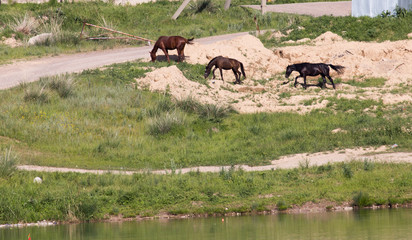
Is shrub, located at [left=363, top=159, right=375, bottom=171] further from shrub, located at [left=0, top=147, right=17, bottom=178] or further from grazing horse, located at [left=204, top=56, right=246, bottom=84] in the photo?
grazing horse, located at [left=204, top=56, right=246, bottom=84]

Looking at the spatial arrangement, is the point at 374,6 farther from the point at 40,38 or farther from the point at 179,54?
the point at 40,38

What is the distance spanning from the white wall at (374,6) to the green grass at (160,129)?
1468 cm

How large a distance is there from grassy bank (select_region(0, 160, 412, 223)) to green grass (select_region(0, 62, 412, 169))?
2.94 meters

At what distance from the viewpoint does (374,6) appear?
139ft

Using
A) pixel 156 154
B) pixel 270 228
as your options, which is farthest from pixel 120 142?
pixel 270 228

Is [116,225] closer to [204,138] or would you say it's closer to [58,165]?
[58,165]

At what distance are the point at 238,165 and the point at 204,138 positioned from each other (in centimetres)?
359

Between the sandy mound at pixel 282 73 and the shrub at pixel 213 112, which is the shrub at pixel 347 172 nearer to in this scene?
the shrub at pixel 213 112

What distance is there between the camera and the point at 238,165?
74.4 ft

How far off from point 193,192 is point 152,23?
2944 cm

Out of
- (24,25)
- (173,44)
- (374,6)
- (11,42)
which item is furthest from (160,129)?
(374,6)

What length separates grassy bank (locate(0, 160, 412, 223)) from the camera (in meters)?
18.3

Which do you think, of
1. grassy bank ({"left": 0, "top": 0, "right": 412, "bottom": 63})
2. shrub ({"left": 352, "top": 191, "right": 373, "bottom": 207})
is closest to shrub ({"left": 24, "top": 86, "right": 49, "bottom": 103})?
grassy bank ({"left": 0, "top": 0, "right": 412, "bottom": 63})

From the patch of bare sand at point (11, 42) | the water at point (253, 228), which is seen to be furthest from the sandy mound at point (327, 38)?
the water at point (253, 228)
